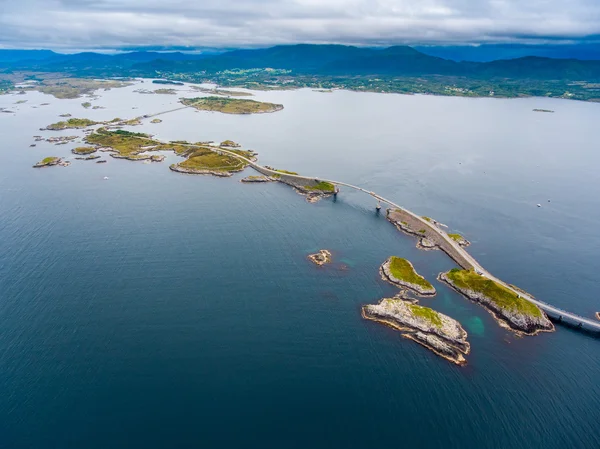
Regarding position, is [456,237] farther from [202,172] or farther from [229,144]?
[229,144]

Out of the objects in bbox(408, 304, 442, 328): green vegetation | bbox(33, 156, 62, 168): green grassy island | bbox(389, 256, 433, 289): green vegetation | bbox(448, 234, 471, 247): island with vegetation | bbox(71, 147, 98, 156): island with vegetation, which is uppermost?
bbox(408, 304, 442, 328): green vegetation

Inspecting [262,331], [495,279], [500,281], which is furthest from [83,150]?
[500,281]

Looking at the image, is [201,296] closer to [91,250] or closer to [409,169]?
[91,250]

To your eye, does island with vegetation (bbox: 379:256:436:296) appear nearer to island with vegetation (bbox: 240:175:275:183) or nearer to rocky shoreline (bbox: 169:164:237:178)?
island with vegetation (bbox: 240:175:275:183)

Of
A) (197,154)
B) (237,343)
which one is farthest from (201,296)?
(197,154)

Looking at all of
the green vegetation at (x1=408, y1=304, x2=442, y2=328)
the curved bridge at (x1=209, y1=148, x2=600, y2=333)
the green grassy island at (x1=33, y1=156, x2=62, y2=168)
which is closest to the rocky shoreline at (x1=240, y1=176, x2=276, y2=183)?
the curved bridge at (x1=209, y1=148, x2=600, y2=333)

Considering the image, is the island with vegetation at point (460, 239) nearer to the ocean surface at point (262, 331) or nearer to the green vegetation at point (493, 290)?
the ocean surface at point (262, 331)

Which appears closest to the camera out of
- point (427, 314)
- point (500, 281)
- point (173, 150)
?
point (427, 314)
